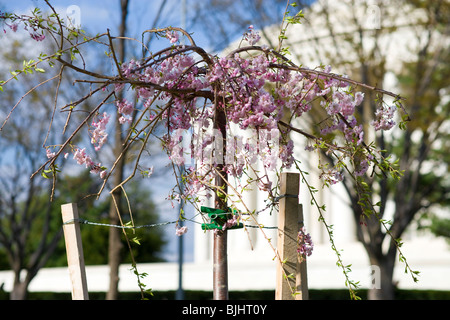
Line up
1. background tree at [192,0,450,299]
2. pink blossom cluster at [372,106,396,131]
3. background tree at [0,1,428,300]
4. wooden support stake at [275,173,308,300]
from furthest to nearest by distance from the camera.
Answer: background tree at [192,0,450,299] < wooden support stake at [275,173,308,300] < pink blossom cluster at [372,106,396,131] < background tree at [0,1,428,300]

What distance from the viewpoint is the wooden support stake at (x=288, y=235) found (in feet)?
9.67

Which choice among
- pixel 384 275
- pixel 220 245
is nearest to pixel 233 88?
pixel 220 245

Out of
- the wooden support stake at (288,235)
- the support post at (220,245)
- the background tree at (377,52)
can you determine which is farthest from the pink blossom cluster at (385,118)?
the background tree at (377,52)

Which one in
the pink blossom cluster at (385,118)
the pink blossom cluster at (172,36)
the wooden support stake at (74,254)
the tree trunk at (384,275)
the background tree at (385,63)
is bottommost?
the wooden support stake at (74,254)

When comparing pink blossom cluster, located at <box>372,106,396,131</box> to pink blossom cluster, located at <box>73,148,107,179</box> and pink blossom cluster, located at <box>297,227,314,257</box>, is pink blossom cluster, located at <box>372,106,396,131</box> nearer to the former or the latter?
pink blossom cluster, located at <box>297,227,314,257</box>

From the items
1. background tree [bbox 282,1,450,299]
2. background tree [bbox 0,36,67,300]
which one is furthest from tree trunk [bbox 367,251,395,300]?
background tree [bbox 0,36,67,300]

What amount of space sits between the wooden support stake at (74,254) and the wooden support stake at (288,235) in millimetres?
1009

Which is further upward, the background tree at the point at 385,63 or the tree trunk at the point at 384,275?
the background tree at the point at 385,63

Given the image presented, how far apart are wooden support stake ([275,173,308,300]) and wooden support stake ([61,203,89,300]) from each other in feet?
3.31

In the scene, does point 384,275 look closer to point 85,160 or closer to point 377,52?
point 377,52

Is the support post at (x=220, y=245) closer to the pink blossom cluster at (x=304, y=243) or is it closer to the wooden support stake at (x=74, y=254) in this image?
the pink blossom cluster at (x=304, y=243)

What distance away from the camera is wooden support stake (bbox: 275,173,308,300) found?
2947 mm

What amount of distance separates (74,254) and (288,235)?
1116 millimetres

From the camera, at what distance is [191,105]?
115 inches
